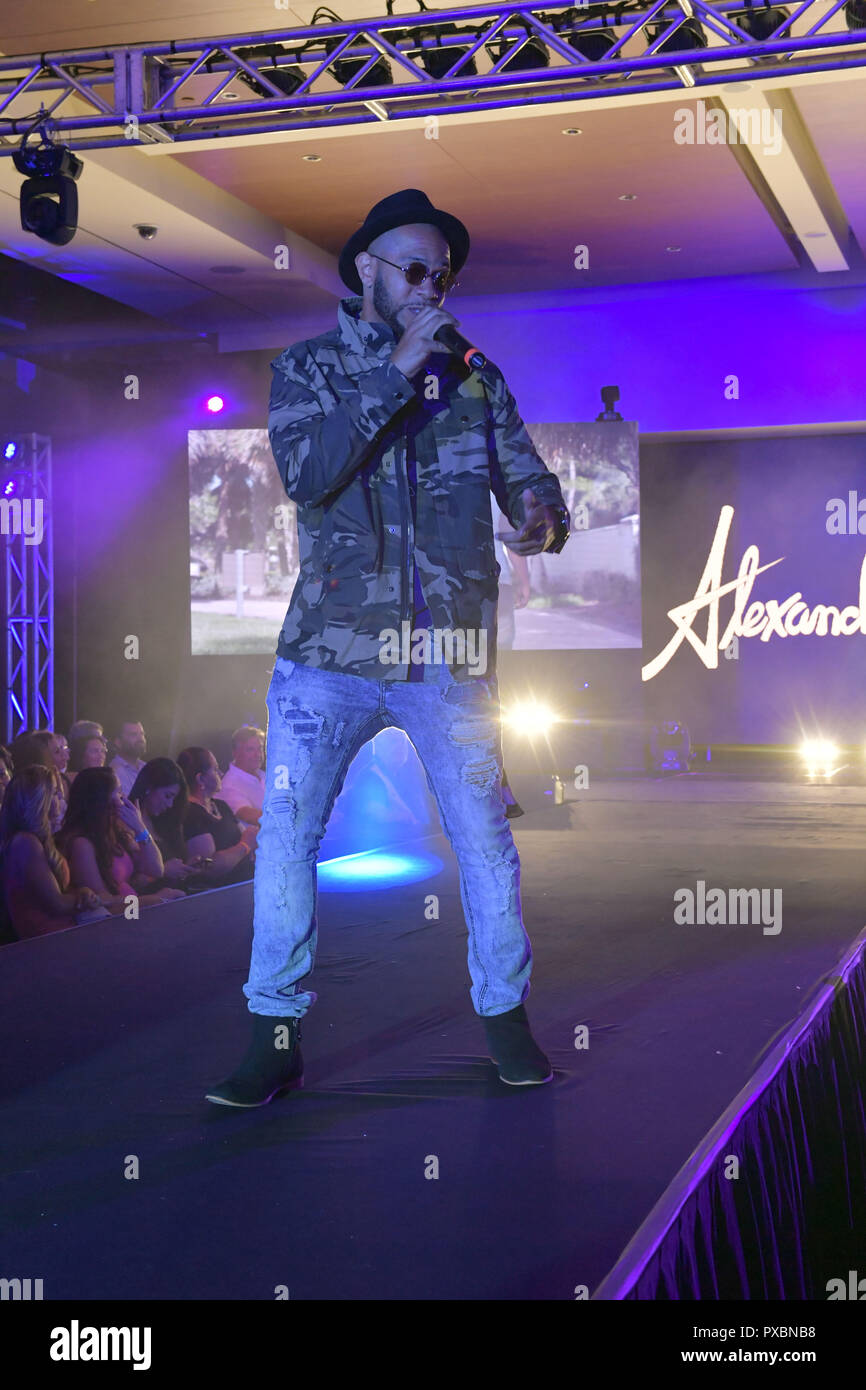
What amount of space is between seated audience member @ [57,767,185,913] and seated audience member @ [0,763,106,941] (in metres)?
0.08

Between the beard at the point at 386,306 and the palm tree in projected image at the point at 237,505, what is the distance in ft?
19.2

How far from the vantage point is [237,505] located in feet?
25.3

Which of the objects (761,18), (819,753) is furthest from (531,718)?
(761,18)

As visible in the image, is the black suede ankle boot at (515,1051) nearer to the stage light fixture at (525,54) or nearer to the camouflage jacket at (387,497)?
the camouflage jacket at (387,497)

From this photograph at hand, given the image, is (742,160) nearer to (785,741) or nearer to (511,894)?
(785,741)

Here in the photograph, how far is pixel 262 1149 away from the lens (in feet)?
5.27

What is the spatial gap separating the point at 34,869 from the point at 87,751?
135 cm

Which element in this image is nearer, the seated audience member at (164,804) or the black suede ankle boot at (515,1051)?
the black suede ankle boot at (515,1051)

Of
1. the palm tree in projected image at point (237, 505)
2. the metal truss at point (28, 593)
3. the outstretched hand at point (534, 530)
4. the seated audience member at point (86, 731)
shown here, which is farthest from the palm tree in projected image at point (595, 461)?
the outstretched hand at point (534, 530)

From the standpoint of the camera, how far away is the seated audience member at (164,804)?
4.66m

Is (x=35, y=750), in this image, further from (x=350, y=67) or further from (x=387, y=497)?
(x=387, y=497)

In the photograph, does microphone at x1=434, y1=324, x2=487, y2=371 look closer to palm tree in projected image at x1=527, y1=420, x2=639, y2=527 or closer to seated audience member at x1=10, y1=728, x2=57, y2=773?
seated audience member at x1=10, y1=728, x2=57, y2=773

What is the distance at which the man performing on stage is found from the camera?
1.80m
